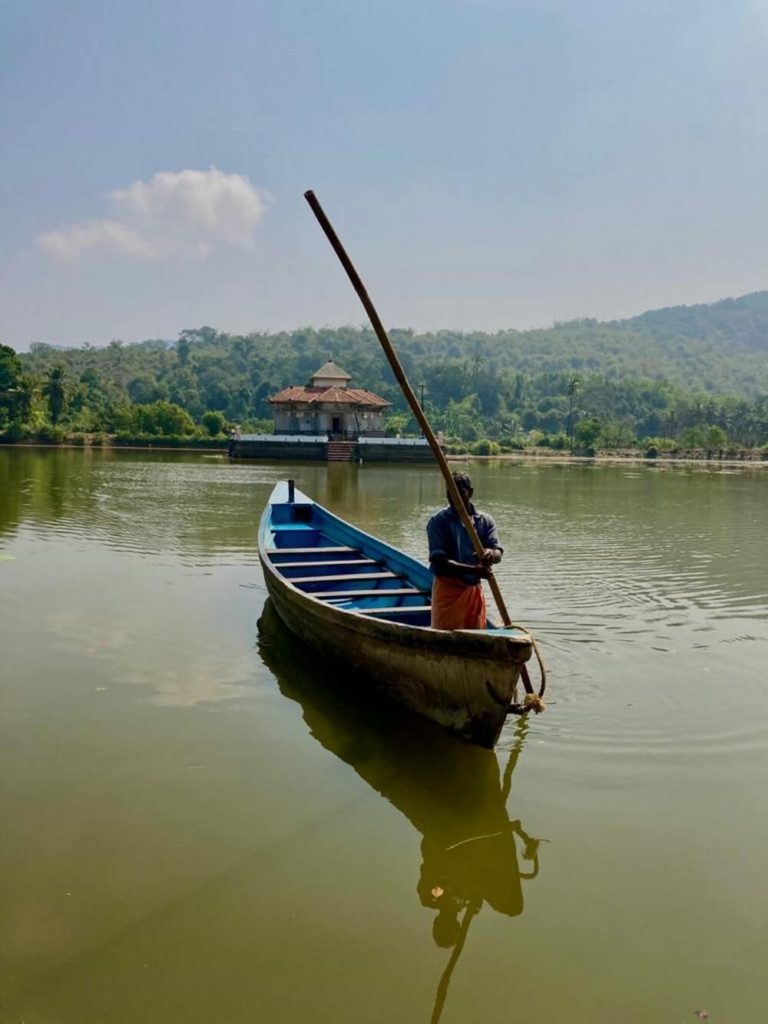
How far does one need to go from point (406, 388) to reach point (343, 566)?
3.96 m

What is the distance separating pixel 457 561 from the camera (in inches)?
233

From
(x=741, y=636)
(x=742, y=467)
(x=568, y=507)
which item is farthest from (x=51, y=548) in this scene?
(x=742, y=467)

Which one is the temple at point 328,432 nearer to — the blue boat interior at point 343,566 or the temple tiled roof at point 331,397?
the temple tiled roof at point 331,397

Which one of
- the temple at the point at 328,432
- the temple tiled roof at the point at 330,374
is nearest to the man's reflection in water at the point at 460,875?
the temple at the point at 328,432

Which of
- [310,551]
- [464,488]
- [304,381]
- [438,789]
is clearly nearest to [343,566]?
[310,551]

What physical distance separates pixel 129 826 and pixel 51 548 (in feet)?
30.8

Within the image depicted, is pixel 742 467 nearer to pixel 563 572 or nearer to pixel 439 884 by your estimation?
pixel 563 572

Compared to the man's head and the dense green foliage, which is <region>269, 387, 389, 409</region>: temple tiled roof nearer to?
the dense green foliage

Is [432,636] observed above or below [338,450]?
below

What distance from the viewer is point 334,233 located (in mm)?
6012

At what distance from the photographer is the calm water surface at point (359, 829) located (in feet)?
10.9

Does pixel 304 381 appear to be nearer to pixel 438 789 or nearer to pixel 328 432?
pixel 328 432

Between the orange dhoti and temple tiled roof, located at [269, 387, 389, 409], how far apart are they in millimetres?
47923

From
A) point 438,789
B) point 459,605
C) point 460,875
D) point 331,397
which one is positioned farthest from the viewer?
point 331,397
